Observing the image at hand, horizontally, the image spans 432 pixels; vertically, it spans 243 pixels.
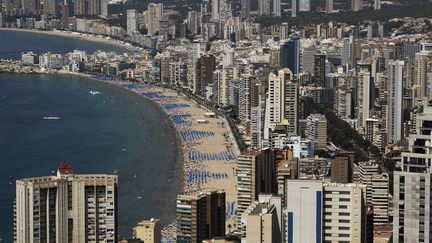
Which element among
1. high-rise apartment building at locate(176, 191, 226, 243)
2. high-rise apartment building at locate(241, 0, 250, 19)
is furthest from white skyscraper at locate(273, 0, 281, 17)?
high-rise apartment building at locate(176, 191, 226, 243)

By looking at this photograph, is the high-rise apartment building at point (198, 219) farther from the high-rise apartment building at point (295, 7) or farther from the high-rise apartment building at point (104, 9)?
the high-rise apartment building at point (104, 9)

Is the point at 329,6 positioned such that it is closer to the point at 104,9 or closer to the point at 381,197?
the point at 104,9

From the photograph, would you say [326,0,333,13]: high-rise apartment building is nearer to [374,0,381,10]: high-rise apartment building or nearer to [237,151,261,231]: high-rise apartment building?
[374,0,381,10]: high-rise apartment building

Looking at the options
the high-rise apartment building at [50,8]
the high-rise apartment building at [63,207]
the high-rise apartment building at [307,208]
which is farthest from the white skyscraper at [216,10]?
the high-rise apartment building at [307,208]

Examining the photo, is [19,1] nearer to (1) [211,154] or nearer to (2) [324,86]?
(2) [324,86]

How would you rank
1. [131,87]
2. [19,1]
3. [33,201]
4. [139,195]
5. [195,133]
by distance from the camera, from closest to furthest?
[33,201] → [139,195] → [195,133] → [131,87] → [19,1]

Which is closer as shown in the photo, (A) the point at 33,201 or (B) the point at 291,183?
(B) the point at 291,183

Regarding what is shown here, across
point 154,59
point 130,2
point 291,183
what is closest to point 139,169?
point 291,183
